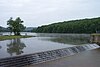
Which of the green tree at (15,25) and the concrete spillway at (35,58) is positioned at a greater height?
the green tree at (15,25)

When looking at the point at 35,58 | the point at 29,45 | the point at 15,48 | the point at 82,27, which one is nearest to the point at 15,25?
the point at 29,45

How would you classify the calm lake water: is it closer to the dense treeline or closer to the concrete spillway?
the concrete spillway

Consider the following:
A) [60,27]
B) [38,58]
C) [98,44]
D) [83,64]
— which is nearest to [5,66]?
[38,58]

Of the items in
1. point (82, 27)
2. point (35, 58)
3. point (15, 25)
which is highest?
point (15, 25)

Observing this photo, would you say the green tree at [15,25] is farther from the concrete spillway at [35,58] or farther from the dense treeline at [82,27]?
the concrete spillway at [35,58]

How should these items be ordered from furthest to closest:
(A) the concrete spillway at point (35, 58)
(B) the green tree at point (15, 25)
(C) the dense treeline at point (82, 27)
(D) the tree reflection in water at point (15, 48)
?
1. (C) the dense treeline at point (82, 27)
2. (B) the green tree at point (15, 25)
3. (D) the tree reflection in water at point (15, 48)
4. (A) the concrete spillway at point (35, 58)

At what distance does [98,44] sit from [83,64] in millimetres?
13800

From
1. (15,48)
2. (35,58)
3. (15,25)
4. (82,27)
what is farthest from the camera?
(82,27)

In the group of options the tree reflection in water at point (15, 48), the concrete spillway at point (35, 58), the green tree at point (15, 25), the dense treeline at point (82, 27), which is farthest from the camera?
the dense treeline at point (82, 27)

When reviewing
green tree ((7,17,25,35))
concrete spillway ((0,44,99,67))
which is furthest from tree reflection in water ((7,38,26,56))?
green tree ((7,17,25,35))

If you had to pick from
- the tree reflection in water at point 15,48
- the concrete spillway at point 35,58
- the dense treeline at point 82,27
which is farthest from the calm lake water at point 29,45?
the dense treeline at point 82,27

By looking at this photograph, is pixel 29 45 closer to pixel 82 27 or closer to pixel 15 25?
pixel 15 25

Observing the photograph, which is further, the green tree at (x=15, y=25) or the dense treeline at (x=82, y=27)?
the dense treeline at (x=82, y=27)

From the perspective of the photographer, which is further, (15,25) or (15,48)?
(15,25)
